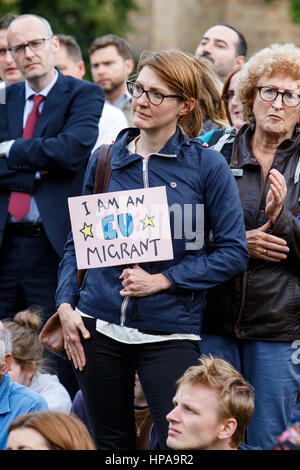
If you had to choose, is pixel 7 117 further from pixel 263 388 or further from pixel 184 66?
pixel 263 388

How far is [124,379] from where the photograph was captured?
4.32 metres

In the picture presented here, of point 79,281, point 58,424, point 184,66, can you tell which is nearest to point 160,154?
point 184,66

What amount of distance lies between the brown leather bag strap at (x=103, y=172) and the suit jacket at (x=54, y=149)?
1385 mm

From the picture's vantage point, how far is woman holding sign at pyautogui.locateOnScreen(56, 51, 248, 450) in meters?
4.23

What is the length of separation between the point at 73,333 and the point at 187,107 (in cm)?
113

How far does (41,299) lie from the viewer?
6.05 m

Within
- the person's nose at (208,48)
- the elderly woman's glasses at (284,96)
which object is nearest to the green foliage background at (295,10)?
the person's nose at (208,48)

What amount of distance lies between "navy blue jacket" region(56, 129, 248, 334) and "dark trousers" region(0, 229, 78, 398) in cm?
157

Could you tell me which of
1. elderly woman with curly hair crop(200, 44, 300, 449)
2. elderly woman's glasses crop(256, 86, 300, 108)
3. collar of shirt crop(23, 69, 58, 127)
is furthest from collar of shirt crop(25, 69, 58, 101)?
elderly woman's glasses crop(256, 86, 300, 108)

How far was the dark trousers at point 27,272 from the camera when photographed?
5965 millimetres

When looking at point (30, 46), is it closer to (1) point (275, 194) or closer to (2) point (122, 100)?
(2) point (122, 100)

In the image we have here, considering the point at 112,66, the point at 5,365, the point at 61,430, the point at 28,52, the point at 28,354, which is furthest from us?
the point at 112,66

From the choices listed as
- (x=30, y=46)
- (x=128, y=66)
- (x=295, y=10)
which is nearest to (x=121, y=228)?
(x=30, y=46)

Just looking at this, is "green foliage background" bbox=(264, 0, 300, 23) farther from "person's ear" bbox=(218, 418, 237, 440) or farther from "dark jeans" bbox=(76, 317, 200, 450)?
"person's ear" bbox=(218, 418, 237, 440)
